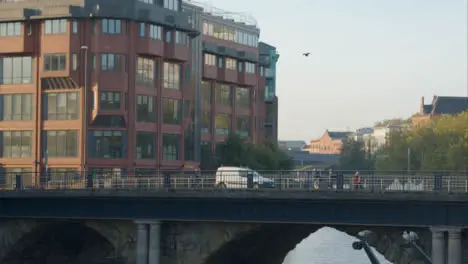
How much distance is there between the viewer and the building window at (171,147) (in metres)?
111

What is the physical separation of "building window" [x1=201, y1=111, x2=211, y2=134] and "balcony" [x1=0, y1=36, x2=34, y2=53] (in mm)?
33338

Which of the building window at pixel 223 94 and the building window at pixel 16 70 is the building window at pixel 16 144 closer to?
the building window at pixel 16 70

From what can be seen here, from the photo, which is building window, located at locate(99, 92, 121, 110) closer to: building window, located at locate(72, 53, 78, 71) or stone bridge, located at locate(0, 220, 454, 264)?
building window, located at locate(72, 53, 78, 71)

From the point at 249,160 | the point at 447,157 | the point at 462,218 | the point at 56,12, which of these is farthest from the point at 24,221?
the point at 447,157

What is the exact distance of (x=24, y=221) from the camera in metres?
70.4

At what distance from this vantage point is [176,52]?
362 ft

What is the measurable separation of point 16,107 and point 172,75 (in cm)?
1765

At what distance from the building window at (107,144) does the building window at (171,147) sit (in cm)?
732

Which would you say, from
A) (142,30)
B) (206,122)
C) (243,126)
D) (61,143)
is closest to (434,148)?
(243,126)

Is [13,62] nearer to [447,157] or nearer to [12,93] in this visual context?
[12,93]

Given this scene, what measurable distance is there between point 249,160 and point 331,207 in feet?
238

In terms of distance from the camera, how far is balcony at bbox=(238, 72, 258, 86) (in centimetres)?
14100

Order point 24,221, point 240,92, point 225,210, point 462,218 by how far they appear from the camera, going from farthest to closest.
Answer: point 240,92, point 24,221, point 225,210, point 462,218

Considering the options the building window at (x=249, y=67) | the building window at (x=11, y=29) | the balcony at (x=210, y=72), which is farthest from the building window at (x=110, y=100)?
the building window at (x=249, y=67)
